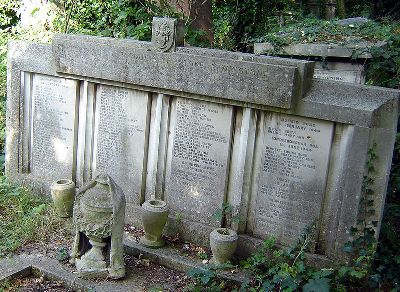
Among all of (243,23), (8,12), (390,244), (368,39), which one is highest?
(243,23)

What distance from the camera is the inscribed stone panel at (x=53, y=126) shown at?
6.89 m

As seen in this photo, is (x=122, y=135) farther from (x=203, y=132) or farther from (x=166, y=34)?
(x=166, y=34)

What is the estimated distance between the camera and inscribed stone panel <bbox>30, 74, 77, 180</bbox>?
689cm

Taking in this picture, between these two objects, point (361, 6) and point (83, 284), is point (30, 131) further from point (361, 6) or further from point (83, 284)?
point (361, 6)

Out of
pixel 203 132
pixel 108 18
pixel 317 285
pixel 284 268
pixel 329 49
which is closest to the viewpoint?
pixel 317 285

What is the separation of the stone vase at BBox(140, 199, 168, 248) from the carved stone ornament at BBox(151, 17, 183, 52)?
1.86m

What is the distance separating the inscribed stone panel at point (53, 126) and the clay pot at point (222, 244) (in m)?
2.56

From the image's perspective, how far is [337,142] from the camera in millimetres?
5227

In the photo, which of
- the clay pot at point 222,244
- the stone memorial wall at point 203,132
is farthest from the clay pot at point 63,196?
the clay pot at point 222,244

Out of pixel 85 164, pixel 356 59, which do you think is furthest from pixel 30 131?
pixel 356 59

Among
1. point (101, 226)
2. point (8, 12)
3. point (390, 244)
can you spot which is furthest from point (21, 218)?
point (8, 12)

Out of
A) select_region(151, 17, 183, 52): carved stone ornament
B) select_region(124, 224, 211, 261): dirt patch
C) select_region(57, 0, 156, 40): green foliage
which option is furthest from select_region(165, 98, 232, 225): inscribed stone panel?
select_region(57, 0, 156, 40): green foliage

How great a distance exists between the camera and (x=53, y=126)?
7.05 m

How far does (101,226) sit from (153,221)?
821mm
